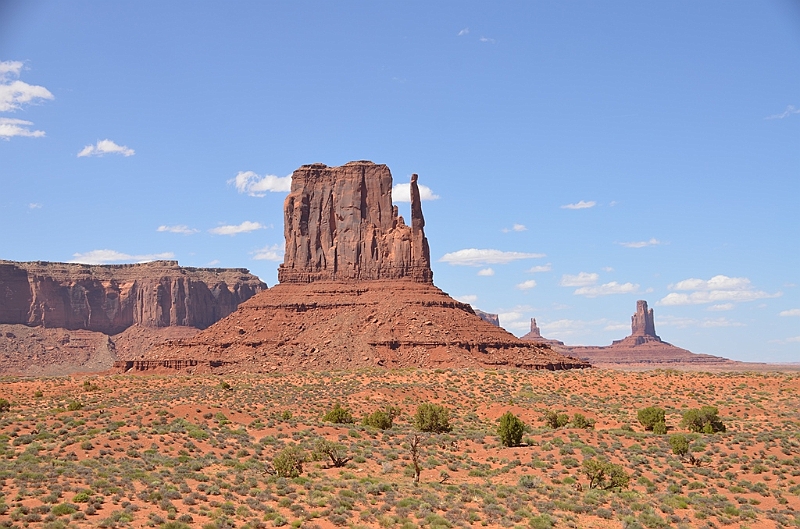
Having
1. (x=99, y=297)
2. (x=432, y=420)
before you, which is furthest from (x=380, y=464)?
(x=99, y=297)

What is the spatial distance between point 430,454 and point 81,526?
18698 millimetres

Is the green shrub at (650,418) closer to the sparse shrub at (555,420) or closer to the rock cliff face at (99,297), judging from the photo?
the sparse shrub at (555,420)

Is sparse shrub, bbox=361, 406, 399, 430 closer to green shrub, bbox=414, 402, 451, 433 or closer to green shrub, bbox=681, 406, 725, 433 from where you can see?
green shrub, bbox=414, 402, 451, 433

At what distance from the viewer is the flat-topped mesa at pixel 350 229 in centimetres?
10575

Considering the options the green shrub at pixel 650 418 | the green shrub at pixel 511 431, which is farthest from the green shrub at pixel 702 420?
the green shrub at pixel 511 431

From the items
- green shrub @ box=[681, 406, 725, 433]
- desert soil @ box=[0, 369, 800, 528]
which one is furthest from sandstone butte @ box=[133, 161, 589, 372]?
green shrub @ box=[681, 406, 725, 433]

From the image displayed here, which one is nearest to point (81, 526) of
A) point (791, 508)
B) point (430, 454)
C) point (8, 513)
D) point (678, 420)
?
point (8, 513)

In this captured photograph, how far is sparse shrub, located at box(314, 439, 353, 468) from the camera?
39.7 metres

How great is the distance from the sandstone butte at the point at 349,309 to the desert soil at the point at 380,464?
2272 centimetres

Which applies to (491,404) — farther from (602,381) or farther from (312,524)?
(312,524)

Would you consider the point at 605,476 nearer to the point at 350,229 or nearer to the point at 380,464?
the point at 380,464

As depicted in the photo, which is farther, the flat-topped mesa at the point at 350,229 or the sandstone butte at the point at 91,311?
the sandstone butte at the point at 91,311

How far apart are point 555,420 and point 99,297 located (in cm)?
15291

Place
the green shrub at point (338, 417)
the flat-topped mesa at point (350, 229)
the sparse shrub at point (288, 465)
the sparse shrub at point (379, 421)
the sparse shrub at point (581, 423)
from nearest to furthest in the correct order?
the sparse shrub at point (288, 465) → the sparse shrub at point (379, 421) → the sparse shrub at point (581, 423) → the green shrub at point (338, 417) → the flat-topped mesa at point (350, 229)
